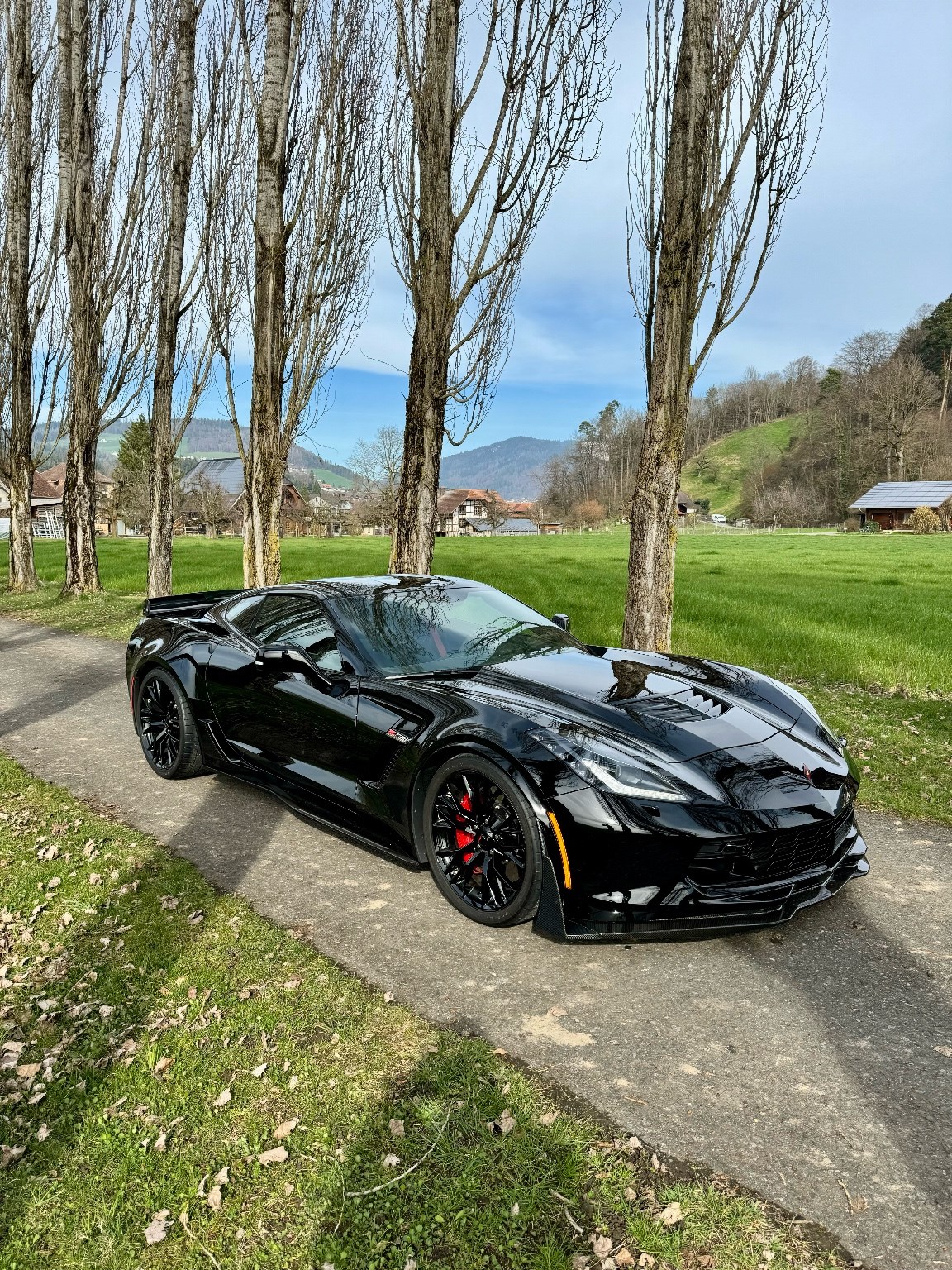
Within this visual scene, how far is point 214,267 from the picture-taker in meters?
12.5

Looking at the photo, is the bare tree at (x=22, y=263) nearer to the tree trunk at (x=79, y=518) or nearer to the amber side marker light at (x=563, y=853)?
the tree trunk at (x=79, y=518)

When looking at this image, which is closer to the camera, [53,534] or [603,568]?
[603,568]

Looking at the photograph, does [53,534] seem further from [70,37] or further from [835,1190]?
[835,1190]

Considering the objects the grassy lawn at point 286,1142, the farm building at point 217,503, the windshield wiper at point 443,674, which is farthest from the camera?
the farm building at point 217,503

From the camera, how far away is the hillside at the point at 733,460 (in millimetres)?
124875

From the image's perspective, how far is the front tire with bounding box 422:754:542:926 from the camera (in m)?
3.21

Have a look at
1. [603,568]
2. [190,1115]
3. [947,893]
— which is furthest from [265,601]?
[603,568]

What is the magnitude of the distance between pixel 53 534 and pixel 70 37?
77510mm

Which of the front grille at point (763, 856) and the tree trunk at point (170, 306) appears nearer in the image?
the front grille at point (763, 856)

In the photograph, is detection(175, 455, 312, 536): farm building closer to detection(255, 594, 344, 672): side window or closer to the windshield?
detection(255, 594, 344, 672): side window

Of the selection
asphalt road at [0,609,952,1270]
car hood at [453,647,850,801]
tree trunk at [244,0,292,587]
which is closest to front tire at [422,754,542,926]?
asphalt road at [0,609,952,1270]

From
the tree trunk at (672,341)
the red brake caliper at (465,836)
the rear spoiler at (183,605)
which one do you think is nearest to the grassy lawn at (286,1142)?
the red brake caliper at (465,836)

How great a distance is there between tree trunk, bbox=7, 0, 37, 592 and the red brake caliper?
671 inches

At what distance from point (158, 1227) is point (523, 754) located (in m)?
1.85
